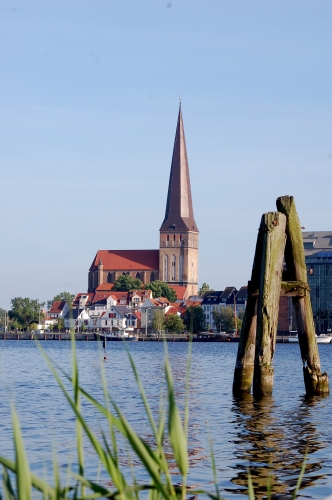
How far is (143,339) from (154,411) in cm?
12827

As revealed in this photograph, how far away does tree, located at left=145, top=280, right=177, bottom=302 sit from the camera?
186875 millimetres

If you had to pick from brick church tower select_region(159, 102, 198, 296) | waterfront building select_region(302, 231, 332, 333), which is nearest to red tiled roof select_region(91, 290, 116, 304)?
brick church tower select_region(159, 102, 198, 296)

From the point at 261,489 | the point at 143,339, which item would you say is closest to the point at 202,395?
the point at 261,489

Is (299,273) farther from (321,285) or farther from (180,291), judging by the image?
(180,291)

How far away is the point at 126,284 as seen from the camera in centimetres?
19425

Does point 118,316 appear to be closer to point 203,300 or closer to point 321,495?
point 203,300

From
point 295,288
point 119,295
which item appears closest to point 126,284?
point 119,295

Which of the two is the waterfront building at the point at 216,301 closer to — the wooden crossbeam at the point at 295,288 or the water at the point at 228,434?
the water at the point at 228,434

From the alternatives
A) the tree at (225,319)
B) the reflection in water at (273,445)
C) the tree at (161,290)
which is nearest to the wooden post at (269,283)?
the reflection in water at (273,445)

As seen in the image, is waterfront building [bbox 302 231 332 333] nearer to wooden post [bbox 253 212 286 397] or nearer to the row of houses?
the row of houses

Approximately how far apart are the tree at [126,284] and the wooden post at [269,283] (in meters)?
175

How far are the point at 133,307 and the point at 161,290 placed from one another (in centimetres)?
1169

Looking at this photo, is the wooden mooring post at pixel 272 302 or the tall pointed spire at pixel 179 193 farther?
the tall pointed spire at pixel 179 193

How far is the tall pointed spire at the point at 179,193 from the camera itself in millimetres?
188375
